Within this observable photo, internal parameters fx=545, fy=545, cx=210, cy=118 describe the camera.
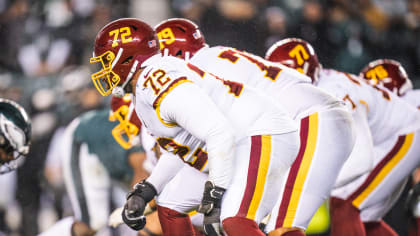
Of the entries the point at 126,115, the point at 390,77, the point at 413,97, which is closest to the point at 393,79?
the point at 390,77

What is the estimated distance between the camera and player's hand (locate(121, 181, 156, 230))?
271cm

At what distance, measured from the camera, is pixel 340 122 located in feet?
9.23

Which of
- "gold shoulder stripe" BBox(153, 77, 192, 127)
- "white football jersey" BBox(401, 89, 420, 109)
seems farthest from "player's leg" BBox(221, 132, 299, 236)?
"white football jersey" BBox(401, 89, 420, 109)

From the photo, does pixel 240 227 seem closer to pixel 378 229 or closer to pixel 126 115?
pixel 126 115

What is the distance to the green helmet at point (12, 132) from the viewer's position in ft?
11.3

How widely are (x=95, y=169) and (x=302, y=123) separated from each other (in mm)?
1978

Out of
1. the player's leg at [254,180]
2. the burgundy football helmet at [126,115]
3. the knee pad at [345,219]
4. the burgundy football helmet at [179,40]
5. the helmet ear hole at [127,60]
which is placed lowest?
the knee pad at [345,219]

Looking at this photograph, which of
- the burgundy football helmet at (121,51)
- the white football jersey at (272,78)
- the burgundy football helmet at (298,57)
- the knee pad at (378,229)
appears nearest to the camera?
the burgundy football helmet at (121,51)

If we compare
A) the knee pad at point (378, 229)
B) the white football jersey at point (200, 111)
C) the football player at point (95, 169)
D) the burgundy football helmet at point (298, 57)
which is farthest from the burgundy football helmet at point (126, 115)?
the knee pad at point (378, 229)

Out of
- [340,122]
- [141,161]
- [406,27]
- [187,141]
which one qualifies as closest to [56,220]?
[141,161]

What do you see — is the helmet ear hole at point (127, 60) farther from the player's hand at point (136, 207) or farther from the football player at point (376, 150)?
the football player at point (376, 150)

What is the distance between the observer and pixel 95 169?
4211 mm

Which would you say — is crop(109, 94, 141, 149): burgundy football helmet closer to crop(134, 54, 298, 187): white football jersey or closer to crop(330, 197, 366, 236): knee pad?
crop(134, 54, 298, 187): white football jersey

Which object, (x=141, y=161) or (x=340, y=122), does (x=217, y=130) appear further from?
(x=141, y=161)
